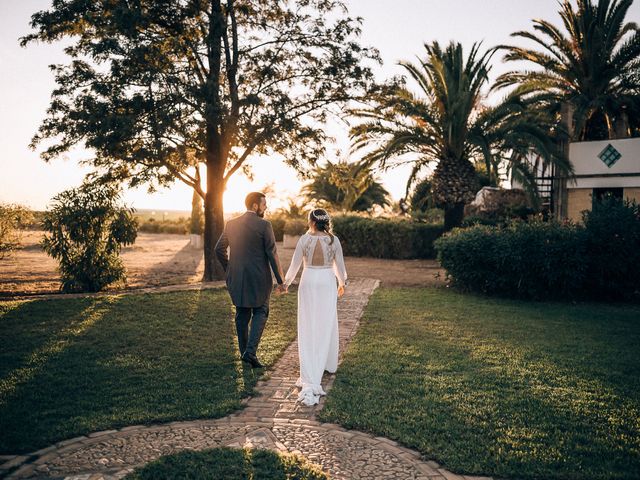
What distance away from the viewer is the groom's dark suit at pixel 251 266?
605 cm

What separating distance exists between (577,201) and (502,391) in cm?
1871

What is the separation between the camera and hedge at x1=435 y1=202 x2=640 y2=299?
34.8ft

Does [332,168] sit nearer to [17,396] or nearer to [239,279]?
[239,279]

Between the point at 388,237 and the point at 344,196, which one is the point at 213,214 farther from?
the point at 344,196

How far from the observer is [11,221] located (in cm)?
1623

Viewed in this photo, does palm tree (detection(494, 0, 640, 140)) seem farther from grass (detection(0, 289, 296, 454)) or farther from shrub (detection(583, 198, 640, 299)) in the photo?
grass (detection(0, 289, 296, 454))

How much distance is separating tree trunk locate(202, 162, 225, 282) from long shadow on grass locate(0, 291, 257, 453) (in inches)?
194

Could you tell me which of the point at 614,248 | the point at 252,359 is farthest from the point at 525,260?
the point at 252,359

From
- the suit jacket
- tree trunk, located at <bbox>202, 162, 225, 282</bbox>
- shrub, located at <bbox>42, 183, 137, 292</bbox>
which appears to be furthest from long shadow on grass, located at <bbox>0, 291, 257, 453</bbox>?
tree trunk, located at <bbox>202, 162, 225, 282</bbox>

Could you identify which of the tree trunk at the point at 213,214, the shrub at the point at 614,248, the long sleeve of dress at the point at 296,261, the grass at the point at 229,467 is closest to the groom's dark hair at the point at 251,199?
the long sleeve of dress at the point at 296,261

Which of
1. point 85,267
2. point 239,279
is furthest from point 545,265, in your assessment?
point 85,267

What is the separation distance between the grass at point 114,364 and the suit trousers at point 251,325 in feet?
0.87

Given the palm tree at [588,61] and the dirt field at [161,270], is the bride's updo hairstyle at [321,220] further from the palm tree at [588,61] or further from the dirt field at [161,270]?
the palm tree at [588,61]

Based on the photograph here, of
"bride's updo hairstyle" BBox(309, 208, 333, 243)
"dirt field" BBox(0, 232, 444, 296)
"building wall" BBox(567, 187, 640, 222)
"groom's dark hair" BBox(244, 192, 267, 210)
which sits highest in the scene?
"building wall" BBox(567, 187, 640, 222)
